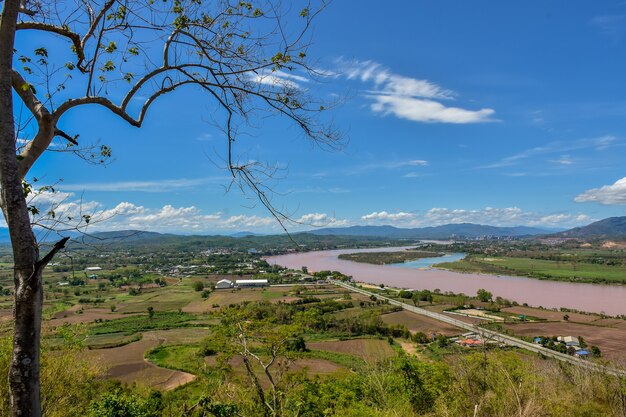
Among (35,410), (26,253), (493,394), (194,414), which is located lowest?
(493,394)

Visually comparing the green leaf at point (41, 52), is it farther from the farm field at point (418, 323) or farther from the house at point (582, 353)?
the farm field at point (418, 323)

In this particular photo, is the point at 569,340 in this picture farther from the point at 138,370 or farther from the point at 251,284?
the point at 251,284

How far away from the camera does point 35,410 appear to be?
1868 millimetres

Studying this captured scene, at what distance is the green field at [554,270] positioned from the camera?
62916 millimetres

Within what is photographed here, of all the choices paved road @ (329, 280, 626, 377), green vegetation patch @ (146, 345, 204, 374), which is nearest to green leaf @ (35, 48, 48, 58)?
paved road @ (329, 280, 626, 377)

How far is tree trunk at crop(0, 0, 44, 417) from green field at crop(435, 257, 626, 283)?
242ft

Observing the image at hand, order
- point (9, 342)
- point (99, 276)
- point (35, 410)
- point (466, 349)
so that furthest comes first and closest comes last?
point (99, 276) < point (466, 349) < point (9, 342) < point (35, 410)

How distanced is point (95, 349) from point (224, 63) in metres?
33.9

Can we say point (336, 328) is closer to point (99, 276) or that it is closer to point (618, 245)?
point (99, 276)

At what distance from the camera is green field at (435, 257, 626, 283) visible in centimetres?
6292

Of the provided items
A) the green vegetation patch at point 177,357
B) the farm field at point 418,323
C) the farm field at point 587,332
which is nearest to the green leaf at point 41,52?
the green vegetation patch at point 177,357

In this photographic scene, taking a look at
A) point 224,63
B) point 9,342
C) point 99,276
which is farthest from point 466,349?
point 99,276

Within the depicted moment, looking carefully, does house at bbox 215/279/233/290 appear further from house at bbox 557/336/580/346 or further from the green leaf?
the green leaf

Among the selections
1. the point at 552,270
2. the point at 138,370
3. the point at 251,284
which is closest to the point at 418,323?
the point at 138,370
